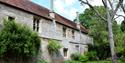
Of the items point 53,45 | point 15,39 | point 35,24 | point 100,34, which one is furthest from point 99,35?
point 15,39

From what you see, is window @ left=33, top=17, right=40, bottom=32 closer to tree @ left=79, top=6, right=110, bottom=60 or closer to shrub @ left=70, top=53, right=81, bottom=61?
shrub @ left=70, top=53, right=81, bottom=61

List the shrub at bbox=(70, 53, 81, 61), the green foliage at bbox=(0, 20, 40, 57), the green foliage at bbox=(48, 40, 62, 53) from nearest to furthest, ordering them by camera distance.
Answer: the green foliage at bbox=(0, 20, 40, 57)
the green foliage at bbox=(48, 40, 62, 53)
the shrub at bbox=(70, 53, 81, 61)

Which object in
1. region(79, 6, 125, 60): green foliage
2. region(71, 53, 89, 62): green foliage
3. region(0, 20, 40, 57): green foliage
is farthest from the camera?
region(79, 6, 125, 60): green foliage

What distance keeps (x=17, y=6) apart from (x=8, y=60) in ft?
16.9

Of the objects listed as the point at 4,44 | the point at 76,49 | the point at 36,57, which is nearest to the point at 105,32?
the point at 76,49

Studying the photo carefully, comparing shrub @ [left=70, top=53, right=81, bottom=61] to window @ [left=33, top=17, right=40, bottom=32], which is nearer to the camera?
window @ [left=33, top=17, right=40, bottom=32]

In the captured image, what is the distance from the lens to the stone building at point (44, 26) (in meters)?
20.0

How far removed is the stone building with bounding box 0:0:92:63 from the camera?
20.0 metres

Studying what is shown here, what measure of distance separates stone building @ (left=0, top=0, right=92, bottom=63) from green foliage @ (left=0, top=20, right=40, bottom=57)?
138cm

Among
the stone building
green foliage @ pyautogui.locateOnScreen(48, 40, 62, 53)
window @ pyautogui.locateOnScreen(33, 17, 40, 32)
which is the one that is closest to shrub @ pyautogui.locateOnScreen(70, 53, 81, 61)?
the stone building

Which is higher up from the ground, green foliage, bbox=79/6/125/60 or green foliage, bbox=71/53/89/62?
green foliage, bbox=79/6/125/60

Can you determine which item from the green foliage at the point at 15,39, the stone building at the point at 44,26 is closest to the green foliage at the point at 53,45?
the stone building at the point at 44,26

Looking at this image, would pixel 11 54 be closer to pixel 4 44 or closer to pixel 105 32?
pixel 4 44

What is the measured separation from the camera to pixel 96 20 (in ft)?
117
